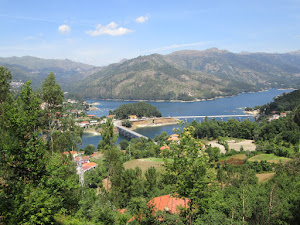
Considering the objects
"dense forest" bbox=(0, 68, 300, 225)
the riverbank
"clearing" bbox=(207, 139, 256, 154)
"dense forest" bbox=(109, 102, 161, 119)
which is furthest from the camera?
"dense forest" bbox=(109, 102, 161, 119)

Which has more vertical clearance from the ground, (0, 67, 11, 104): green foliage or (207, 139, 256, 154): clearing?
(0, 67, 11, 104): green foliage

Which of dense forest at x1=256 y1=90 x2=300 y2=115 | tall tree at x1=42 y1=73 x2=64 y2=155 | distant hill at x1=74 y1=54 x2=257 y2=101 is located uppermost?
distant hill at x1=74 y1=54 x2=257 y2=101


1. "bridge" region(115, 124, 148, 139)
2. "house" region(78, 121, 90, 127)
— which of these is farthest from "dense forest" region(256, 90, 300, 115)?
"house" region(78, 121, 90, 127)

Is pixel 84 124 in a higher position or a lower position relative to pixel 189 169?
lower

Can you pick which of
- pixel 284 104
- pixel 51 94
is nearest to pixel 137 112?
pixel 284 104

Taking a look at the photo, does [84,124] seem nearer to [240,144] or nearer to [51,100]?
[240,144]

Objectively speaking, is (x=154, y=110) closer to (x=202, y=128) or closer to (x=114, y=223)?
(x=202, y=128)

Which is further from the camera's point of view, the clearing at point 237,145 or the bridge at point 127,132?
the bridge at point 127,132

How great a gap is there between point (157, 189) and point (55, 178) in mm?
8868

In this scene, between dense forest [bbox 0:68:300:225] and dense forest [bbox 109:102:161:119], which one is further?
dense forest [bbox 109:102:161:119]

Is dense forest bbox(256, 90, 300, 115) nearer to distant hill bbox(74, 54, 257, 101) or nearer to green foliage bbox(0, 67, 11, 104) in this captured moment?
distant hill bbox(74, 54, 257, 101)

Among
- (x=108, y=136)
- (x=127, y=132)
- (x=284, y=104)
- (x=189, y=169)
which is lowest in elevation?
(x=127, y=132)

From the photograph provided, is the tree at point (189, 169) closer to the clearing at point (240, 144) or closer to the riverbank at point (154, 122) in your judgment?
the clearing at point (240, 144)

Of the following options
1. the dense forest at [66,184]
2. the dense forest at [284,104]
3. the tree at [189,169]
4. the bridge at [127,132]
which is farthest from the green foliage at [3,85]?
the dense forest at [284,104]
